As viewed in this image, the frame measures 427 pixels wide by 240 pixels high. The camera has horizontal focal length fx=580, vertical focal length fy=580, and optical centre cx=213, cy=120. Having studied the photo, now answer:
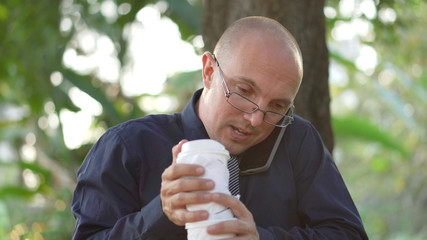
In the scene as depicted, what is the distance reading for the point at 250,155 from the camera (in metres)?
2.25

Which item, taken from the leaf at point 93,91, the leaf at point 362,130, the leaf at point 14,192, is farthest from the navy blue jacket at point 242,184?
the leaf at point 14,192

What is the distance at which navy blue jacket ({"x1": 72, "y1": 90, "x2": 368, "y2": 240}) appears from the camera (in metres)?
2.02

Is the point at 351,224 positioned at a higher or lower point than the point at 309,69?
lower

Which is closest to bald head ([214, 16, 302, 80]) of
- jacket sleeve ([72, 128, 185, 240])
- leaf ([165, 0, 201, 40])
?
jacket sleeve ([72, 128, 185, 240])

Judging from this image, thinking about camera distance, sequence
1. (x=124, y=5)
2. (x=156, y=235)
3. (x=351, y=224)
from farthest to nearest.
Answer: (x=124, y=5) → (x=351, y=224) → (x=156, y=235)

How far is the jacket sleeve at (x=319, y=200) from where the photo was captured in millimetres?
2061

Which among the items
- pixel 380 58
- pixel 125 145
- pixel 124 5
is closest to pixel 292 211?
pixel 125 145

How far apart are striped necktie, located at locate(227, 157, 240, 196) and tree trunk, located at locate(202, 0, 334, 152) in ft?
4.45

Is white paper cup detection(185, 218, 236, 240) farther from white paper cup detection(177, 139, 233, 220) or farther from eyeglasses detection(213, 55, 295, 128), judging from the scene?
eyeglasses detection(213, 55, 295, 128)

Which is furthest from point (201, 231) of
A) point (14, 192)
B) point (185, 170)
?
point (14, 192)

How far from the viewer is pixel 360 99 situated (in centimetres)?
1266

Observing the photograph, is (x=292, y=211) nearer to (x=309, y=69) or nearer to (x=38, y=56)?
(x=309, y=69)

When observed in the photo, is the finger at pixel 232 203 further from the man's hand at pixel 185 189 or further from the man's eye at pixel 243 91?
the man's eye at pixel 243 91

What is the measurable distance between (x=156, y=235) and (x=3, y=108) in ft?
28.1
